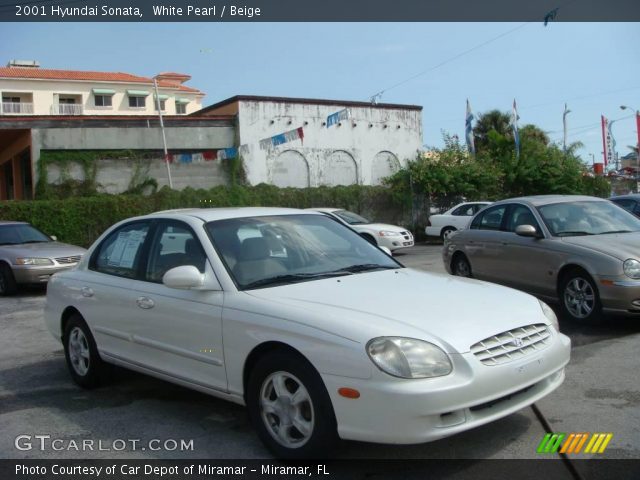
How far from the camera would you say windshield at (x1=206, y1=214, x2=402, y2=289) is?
4.47m

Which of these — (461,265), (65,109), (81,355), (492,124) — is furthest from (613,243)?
(65,109)

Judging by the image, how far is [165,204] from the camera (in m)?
21.2

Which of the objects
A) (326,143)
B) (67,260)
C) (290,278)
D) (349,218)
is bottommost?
(67,260)

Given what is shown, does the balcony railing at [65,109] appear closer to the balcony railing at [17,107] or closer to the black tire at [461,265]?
the balcony railing at [17,107]

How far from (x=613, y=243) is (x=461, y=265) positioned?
109 inches

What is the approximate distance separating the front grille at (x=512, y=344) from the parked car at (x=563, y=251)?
333cm

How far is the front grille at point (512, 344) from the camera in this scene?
3.58 m

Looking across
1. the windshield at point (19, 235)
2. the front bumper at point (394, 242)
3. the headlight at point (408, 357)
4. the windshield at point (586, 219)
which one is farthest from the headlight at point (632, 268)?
the windshield at point (19, 235)

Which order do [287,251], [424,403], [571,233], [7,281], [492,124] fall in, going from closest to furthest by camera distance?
[424,403]
[287,251]
[571,233]
[7,281]
[492,124]

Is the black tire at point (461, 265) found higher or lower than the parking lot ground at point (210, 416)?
higher

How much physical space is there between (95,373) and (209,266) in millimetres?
1862

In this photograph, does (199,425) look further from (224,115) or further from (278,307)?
(224,115)

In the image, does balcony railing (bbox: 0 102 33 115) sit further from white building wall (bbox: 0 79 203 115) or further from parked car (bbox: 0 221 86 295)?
parked car (bbox: 0 221 86 295)

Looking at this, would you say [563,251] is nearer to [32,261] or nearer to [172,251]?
[172,251]
